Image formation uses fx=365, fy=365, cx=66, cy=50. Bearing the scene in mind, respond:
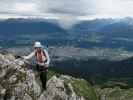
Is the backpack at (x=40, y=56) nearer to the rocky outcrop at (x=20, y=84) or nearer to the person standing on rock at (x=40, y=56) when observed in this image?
the person standing on rock at (x=40, y=56)

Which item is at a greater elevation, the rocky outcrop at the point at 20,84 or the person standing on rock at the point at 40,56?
the person standing on rock at the point at 40,56

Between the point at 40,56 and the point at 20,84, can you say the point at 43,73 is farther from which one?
the point at 20,84

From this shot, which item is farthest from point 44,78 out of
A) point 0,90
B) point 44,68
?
point 0,90

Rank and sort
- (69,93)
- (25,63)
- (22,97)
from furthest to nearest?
1. (69,93)
2. (25,63)
3. (22,97)

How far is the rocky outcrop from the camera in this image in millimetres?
41594

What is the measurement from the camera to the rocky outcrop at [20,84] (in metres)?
Answer: 41.6

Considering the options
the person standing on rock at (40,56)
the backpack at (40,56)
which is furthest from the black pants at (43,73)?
the backpack at (40,56)

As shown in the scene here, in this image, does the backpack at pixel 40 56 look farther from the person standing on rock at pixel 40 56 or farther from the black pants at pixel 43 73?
the black pants at pixel 43 73

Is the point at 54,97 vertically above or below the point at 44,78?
below

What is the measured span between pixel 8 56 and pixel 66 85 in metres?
9.09

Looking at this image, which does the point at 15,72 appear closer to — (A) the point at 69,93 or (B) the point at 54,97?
(B) the point at 54,97

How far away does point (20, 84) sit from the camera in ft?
139

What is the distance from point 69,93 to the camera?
164ft

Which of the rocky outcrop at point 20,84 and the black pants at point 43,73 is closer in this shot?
the rocky outcrop at point 20,84
